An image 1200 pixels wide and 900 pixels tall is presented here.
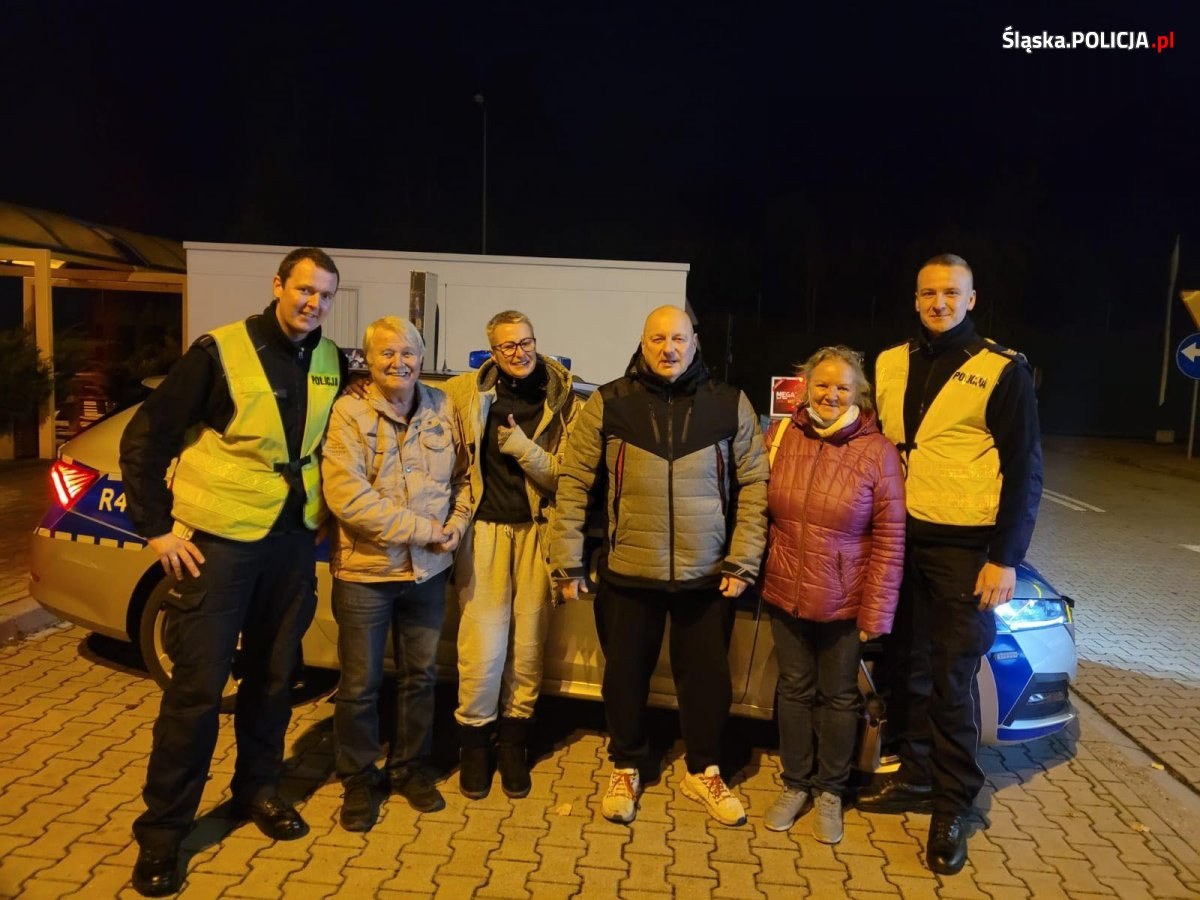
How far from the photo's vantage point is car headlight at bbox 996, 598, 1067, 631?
336cm

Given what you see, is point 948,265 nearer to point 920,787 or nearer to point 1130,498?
point 920,787

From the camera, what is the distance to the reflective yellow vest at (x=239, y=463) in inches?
105

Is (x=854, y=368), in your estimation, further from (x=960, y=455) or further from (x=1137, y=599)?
(x=1137, y=599)

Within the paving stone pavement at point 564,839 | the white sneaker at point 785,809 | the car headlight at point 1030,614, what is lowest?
the paving stone pavement at point 564,839

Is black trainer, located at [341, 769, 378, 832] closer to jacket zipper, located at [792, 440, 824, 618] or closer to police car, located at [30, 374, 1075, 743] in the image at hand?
police car, located at [30, 374, 1075, 743]

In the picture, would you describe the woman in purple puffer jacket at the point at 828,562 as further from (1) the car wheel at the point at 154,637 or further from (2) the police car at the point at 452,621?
(1) the car wheel at the point at 154,637

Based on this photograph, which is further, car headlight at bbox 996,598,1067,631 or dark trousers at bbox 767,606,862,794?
car headlight at bbox 996,598,1067,631

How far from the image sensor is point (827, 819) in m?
3.12

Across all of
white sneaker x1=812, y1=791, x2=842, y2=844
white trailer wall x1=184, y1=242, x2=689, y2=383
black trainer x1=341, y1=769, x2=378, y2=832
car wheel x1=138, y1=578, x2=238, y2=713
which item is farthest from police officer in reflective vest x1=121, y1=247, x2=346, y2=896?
white trailer wall x1=184, y1=242, x2=689, y2=383

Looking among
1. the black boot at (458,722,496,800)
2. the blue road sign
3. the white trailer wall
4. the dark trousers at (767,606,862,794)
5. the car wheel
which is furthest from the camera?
the blue road sign

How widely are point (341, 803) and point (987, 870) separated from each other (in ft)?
7.71

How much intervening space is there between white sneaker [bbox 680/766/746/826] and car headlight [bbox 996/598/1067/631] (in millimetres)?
1237

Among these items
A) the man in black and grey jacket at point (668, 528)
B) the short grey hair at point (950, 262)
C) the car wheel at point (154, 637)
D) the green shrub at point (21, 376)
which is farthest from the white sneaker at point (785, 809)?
the green shrub at point (21, 376)

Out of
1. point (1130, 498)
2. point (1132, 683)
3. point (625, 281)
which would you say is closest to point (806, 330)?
point (1130, 498)
